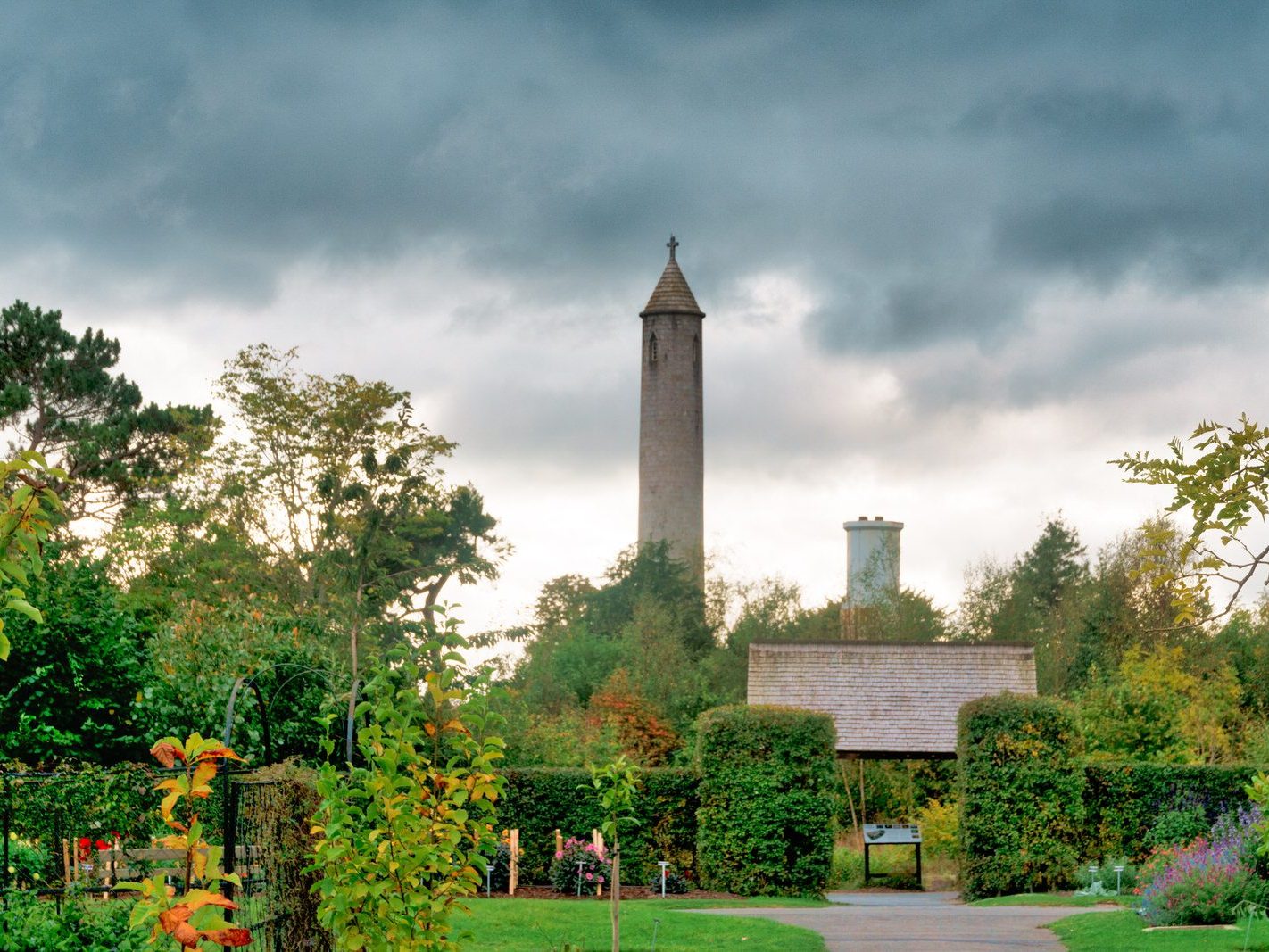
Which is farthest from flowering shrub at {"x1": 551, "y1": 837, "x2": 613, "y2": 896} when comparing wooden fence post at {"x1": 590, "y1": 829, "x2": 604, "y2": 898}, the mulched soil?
the mulched soil

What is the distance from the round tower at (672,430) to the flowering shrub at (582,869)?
31506 mm

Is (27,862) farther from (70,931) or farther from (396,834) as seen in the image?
(396,834)

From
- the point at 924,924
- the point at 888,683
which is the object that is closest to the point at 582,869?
the point at 924,924

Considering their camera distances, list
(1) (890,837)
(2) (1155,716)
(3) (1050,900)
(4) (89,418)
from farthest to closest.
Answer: (4) (89,418) → (2) (1155,716) → (1) (890,837) → (3) (1050,900)

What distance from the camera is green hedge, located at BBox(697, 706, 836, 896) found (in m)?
21.2

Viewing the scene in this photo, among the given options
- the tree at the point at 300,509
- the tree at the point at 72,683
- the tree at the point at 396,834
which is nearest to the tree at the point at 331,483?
the tree at the point at 300,509

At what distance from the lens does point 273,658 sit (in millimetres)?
20875

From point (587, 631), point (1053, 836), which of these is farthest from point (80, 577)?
point (587, 631)

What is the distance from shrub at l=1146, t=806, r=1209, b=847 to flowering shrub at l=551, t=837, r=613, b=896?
791 centimetres

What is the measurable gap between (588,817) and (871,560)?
81.5 ft

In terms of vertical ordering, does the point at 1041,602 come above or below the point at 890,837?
above

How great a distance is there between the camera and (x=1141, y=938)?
14.6m

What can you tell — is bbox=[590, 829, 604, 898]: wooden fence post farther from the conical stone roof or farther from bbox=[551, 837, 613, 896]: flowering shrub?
the conical stone roof

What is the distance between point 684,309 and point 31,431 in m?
24.9
